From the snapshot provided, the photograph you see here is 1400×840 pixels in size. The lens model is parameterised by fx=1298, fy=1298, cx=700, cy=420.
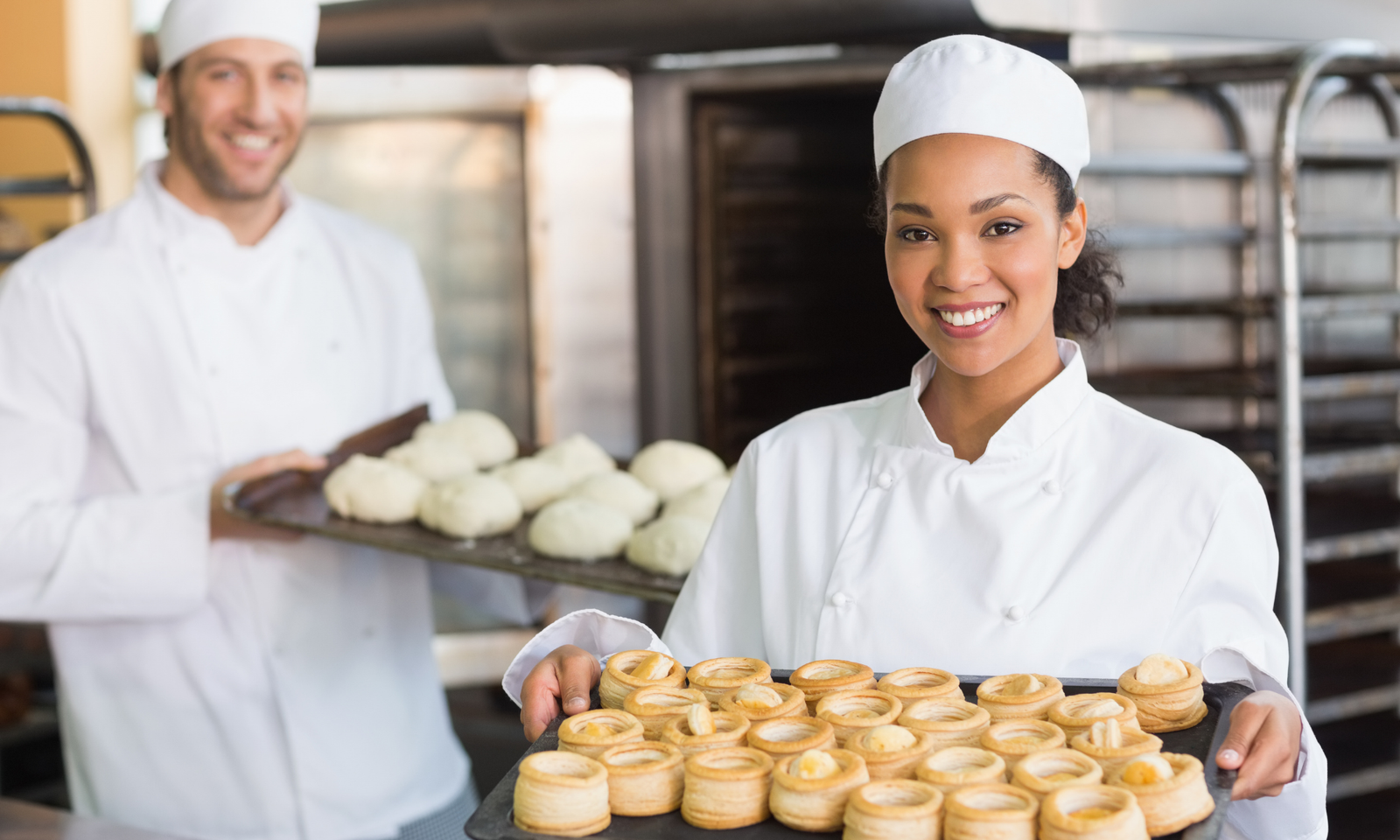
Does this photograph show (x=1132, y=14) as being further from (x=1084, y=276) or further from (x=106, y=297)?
(x=106, y=297)

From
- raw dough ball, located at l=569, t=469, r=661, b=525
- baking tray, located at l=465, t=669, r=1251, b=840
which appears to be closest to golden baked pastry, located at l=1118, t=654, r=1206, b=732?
baking tray, located at l=465, t=669, r=1251, b=840

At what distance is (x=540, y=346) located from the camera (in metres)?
4.16

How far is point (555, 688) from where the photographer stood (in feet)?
4.10

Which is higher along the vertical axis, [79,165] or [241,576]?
[79,165]

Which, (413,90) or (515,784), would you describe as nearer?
(515,784)

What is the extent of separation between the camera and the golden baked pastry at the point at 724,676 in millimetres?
1157

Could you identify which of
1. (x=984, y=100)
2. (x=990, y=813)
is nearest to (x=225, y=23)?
(x=984, y=100)

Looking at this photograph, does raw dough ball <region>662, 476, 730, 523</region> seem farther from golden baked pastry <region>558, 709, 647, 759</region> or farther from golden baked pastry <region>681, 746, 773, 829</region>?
golden baked pastry <region>681, 746, 773, 829</region>

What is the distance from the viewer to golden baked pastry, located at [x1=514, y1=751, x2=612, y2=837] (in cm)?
94

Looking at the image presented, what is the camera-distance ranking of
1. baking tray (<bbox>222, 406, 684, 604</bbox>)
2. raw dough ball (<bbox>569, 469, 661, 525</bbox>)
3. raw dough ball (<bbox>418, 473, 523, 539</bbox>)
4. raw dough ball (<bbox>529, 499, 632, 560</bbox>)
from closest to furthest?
baking tray (<bbox>222, 406, 684, 604</bbox>)
raw dough ball (<bbox>529, 499, 632, 560</bbox>)
raw dough ball (<bbox>418, 473, 523, 539</bbox>)
raw dough ball (<bbox>569, 469, 661, 525</bbox>)

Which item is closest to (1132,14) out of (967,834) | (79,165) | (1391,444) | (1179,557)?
(1391,444)

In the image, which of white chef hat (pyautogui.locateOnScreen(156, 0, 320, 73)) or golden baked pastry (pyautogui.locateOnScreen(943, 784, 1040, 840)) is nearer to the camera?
golden baked pastry (pyautogui.locateOnScreen(943, 784, 1040, 840))

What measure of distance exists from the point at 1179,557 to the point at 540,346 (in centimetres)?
309

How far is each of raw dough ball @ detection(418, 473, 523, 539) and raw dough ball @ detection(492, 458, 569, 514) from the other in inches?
2.6
